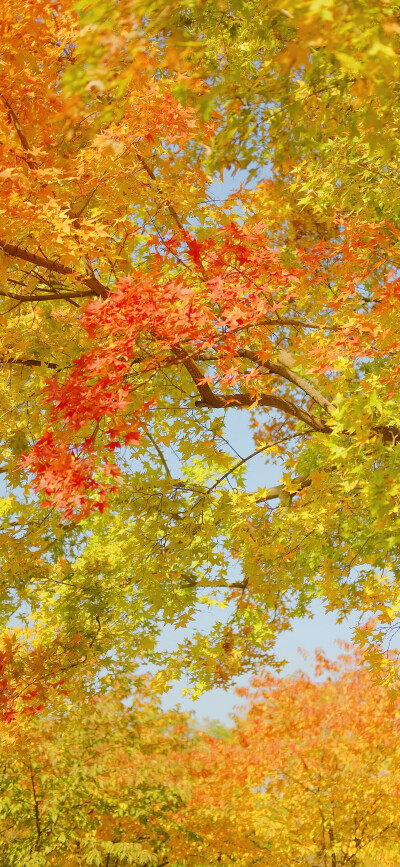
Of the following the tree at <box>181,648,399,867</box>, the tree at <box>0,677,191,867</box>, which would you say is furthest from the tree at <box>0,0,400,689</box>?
the tree at <box>181,648,399,867</box>

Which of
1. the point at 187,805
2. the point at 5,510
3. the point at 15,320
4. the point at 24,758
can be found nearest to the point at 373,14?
the point at 15,320

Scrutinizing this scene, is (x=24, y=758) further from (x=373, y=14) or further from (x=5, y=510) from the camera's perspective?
(x=373, y=14)

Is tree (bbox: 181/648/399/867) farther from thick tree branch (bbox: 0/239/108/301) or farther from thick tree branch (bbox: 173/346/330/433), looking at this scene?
thick tree branch (bbox: 0/239/108/301)

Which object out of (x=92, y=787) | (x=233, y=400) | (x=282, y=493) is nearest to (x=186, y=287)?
(x=233, y=400)

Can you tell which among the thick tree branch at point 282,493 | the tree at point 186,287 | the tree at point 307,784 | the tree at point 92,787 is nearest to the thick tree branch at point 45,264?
the tree at point 186,287

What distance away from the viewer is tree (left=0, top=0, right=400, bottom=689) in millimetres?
3761

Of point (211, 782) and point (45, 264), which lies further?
point (211, 782)

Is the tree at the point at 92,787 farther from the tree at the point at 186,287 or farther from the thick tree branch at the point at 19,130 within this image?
the thick tree branch at the point at 19,130

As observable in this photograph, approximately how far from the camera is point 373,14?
2.83 meters

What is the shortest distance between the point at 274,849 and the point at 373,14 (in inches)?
495

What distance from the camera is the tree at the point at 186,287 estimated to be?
3.76m

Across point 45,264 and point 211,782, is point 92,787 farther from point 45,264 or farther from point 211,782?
point 45,264

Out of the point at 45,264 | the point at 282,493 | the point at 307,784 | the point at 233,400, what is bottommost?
the point at 307,784

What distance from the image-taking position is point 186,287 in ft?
20.4
